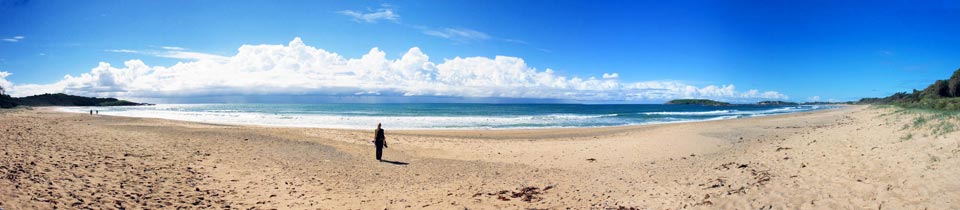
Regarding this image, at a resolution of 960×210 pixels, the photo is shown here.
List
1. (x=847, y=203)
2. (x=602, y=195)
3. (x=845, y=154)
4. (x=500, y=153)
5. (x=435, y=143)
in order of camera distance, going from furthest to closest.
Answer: (x=435, y=143)
(x=500, y=153)
(x=845, y=154)
(x=602, y=195)
(x=847, y=203)

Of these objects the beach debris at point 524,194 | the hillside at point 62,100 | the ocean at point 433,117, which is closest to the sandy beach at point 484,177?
the beach debris at point 524,194

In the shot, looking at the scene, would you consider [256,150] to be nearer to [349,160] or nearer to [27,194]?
[349,160]

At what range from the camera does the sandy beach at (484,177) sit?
7.08m

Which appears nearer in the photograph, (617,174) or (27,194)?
(27,194)

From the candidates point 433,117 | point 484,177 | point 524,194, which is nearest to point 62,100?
point 433,117

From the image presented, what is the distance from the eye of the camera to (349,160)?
13703mm

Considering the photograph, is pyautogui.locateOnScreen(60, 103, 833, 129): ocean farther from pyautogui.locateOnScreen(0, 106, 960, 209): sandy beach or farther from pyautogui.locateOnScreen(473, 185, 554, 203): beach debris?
pyautogui.locateOnScreen(473, 185, 554, 203): beach debris

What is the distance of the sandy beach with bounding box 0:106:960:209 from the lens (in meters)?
7.08

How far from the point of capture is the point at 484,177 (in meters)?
10.9

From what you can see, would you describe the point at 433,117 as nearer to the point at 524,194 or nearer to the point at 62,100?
the point at 524,194

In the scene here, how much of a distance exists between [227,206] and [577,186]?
6.97 metres

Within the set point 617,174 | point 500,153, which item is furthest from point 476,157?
point 617,174

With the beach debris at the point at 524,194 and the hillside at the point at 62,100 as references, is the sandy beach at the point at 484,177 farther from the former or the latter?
the hillside at the point at 62,100

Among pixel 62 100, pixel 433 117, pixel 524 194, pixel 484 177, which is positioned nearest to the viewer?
pixel 524 194
